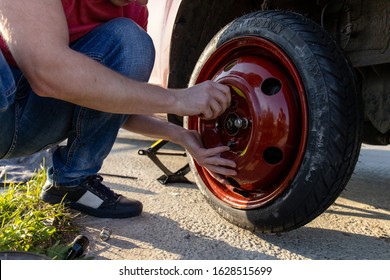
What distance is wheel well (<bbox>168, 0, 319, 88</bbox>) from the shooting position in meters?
2.04

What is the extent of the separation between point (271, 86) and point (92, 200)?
0.92 meters

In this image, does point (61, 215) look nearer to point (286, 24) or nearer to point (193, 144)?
point (193, 144)

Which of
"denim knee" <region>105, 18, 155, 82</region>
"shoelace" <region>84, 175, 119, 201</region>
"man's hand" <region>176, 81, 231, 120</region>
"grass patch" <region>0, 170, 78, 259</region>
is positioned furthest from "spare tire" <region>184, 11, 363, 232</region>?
"grass patch" <region>0, 170, 78, 259</region>

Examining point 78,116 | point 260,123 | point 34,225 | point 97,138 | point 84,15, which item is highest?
point 84,15

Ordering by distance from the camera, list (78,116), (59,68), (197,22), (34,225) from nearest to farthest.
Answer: (59,68), (34,225), (78,116), (197,22)

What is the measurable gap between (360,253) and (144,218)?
888 millimetres

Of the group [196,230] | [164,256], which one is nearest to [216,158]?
[196,230]

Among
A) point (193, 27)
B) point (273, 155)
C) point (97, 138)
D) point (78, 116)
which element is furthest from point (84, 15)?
point (273, 155)

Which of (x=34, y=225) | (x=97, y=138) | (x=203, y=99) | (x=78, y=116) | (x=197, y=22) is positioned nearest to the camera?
(x=203, y=99)

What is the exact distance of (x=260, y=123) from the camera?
61.5 inches

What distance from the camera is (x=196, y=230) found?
66.9 inches

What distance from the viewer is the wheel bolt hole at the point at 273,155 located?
5.21ft

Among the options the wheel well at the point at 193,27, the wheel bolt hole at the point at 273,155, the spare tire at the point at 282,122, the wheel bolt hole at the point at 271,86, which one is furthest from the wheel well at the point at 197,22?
the wheel bolt hole at the point at 273,155

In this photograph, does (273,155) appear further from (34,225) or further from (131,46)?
(34,225)
